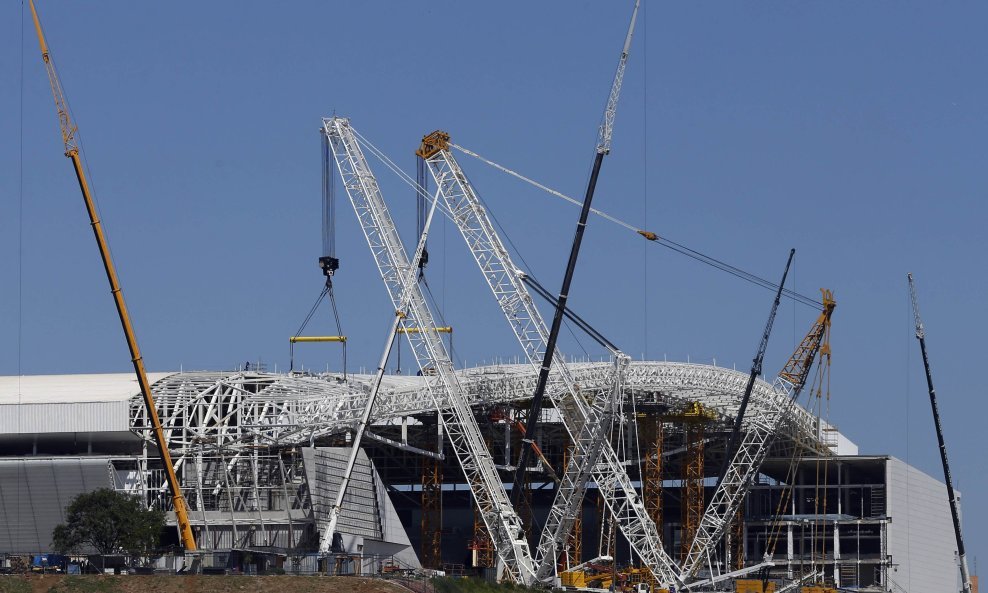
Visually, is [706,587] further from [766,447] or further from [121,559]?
[121,559]

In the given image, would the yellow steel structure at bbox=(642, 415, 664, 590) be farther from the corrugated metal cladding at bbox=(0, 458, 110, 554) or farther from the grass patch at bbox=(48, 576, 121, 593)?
the grass patch at bbox=(48, 576, 121, 593)

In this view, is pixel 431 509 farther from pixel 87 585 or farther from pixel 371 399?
pixel 87 585

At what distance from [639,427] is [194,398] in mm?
43012

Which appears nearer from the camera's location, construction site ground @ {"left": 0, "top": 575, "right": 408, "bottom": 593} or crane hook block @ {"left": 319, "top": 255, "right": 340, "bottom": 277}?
construction site ground @ {"left": 0, "top": 575, "right": 408, "bottom": 593}

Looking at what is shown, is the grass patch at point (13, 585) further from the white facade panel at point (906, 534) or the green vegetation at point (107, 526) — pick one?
the white facade panel at point (906, 534)

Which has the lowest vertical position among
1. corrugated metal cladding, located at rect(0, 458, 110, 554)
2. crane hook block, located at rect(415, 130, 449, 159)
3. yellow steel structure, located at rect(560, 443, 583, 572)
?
yellow steel structure, located at rect(560, 443, 583, 572)

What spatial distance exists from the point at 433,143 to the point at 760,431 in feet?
144

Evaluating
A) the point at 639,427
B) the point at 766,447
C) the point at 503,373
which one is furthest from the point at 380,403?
the point at 766,447

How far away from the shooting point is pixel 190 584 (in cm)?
11325

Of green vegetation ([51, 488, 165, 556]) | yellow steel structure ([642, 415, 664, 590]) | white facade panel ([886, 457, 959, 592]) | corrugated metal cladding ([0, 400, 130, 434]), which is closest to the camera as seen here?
green vegetation ([51, 488, 165, 556])

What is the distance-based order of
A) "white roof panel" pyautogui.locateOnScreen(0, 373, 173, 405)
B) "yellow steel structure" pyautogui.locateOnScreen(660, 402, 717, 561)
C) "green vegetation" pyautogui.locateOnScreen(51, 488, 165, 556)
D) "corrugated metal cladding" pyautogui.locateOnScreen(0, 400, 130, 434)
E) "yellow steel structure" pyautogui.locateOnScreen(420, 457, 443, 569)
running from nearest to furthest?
"green vegetation" pyautogui.locateOnScreen(51, 488, 165, 556), "corrugated metal cladding" pyautogui.locateOnScreen(0, 400, 130, 434), "white roof panel" pyautogui.locateOnScreen(0, 373, 173, 405), "yellow steel structure" pyautogui.locateOnScreen(660, 402, 717, 561), "yellow steel structure" pyautogui.locateOnScreen(420, 457, 443, 569)

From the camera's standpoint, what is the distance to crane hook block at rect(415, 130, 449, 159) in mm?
164875

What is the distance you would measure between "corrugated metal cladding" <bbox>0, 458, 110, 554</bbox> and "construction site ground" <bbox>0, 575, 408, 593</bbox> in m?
55.1

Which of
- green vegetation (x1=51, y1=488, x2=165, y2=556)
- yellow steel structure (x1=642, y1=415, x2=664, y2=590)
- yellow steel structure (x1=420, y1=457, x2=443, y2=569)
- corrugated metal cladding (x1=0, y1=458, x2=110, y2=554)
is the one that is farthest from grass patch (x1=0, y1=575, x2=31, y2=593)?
yellow steel structure (x1=642, y1=415, x2=664, y2=590)
